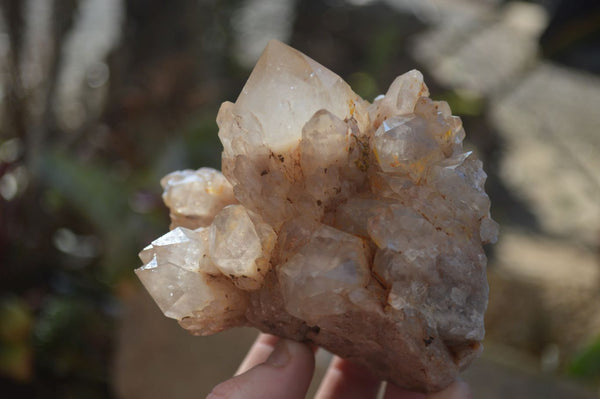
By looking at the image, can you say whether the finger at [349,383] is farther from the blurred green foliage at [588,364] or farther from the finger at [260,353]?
the blurred green foliage at [588,364]

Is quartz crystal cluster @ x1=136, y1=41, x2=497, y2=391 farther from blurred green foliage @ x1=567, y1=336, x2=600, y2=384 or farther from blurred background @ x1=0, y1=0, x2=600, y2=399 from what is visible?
blurred green foliage @ x1=567, y1=336, x2=600, y2=384

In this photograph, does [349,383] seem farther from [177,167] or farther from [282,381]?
[177,167]

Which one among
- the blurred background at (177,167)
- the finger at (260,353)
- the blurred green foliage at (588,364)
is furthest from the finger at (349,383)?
the blurred green foliage at (588,364)

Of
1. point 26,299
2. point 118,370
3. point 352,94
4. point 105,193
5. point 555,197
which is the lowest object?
point 555,197

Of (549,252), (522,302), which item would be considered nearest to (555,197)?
(549,252)

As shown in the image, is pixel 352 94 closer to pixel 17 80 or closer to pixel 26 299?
pixel 26 299

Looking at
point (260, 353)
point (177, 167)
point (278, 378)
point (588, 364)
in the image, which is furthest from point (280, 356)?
point (177, 167)
